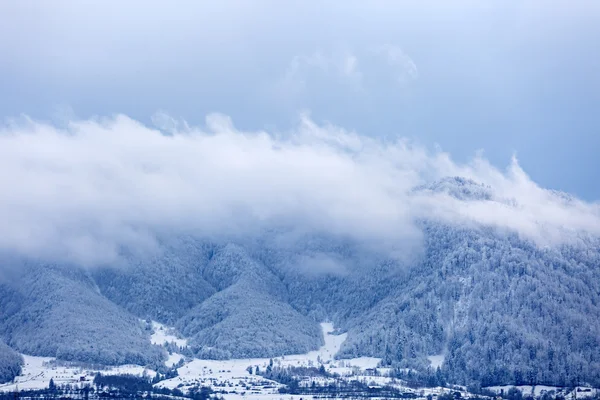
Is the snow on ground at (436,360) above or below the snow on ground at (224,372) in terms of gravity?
above

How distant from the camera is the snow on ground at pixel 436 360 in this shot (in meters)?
186

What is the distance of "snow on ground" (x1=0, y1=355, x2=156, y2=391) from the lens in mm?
171000

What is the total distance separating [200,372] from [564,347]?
59.1 metres

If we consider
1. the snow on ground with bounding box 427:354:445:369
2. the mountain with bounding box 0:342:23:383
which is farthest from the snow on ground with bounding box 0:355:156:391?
the snow on ground with bounding box 427:354:445:369

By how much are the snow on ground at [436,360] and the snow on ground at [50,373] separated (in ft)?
151

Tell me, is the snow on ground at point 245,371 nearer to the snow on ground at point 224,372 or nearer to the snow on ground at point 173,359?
the snow on ground at point 224,372

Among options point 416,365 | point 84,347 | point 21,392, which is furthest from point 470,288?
point 21,392

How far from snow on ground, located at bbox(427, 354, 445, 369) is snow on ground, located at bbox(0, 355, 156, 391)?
4610 cm

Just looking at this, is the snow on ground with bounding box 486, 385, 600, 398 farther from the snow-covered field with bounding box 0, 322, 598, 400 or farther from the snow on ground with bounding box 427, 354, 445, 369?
the snow on ground with bounding box 427, 354, 445, 369

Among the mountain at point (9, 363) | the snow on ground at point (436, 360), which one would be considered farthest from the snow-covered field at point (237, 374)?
the mountain at point (9, 363)

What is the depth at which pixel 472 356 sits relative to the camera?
182 metres

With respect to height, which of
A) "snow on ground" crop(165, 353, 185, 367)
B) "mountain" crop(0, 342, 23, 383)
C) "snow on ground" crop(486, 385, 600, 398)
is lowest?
"snow on ground" crop(486, 385, 600, 398)

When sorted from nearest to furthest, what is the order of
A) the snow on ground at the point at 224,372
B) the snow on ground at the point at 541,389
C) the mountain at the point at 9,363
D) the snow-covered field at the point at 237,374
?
the snow on ground at the point at 541,389, the snow-covered field at the point at 237,374, the snow on ground at the point at 224,372, the mountain at the point at 9,363

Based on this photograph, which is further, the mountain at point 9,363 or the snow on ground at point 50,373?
the mountain at point 9,363
